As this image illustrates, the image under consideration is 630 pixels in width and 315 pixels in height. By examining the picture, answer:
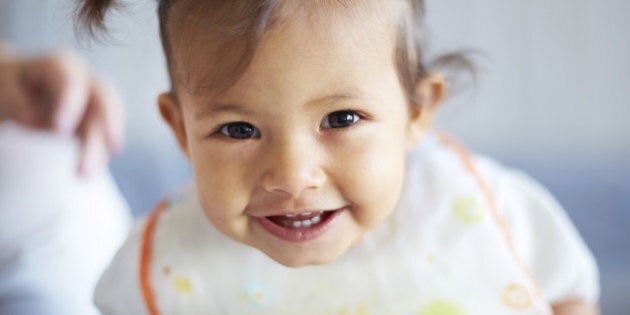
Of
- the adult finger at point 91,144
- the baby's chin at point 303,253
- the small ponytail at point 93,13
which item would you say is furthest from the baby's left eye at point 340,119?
the adult finger at point 91,144

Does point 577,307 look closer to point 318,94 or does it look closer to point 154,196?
point 318,94

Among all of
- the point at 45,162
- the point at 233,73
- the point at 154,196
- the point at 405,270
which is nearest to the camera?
the point at 233,73

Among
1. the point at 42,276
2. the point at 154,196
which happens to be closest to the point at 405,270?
the point at 42,276

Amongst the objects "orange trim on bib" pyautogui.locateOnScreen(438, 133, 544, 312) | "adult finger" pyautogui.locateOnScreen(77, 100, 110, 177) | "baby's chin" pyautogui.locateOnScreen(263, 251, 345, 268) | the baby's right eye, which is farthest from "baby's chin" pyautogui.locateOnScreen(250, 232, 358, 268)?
"adult finger" pyautogui.locateOnScreen(77, 100, 110, 177)

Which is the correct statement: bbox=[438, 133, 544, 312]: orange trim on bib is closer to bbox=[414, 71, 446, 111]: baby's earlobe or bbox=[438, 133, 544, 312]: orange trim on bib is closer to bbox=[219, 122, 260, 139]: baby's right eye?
bbox=[414, 71, 446, 111]: baby's earlobe

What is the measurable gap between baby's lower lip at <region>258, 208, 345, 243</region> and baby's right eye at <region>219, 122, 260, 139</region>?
0.08 m

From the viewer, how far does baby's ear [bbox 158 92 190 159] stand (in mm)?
682

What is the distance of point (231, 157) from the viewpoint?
1.96ft

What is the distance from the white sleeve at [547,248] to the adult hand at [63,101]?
0.52 metres

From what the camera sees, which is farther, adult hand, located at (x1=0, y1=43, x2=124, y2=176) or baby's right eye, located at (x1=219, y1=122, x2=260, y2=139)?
adult hand, located at (x1=0, y1=43, x2=124, y2=176)

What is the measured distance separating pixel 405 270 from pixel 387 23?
273 mm

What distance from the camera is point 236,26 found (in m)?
0.55

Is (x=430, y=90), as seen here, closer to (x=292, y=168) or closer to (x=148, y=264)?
(x=292, y=168)

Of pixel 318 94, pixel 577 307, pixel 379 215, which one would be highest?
pixel 318 94
